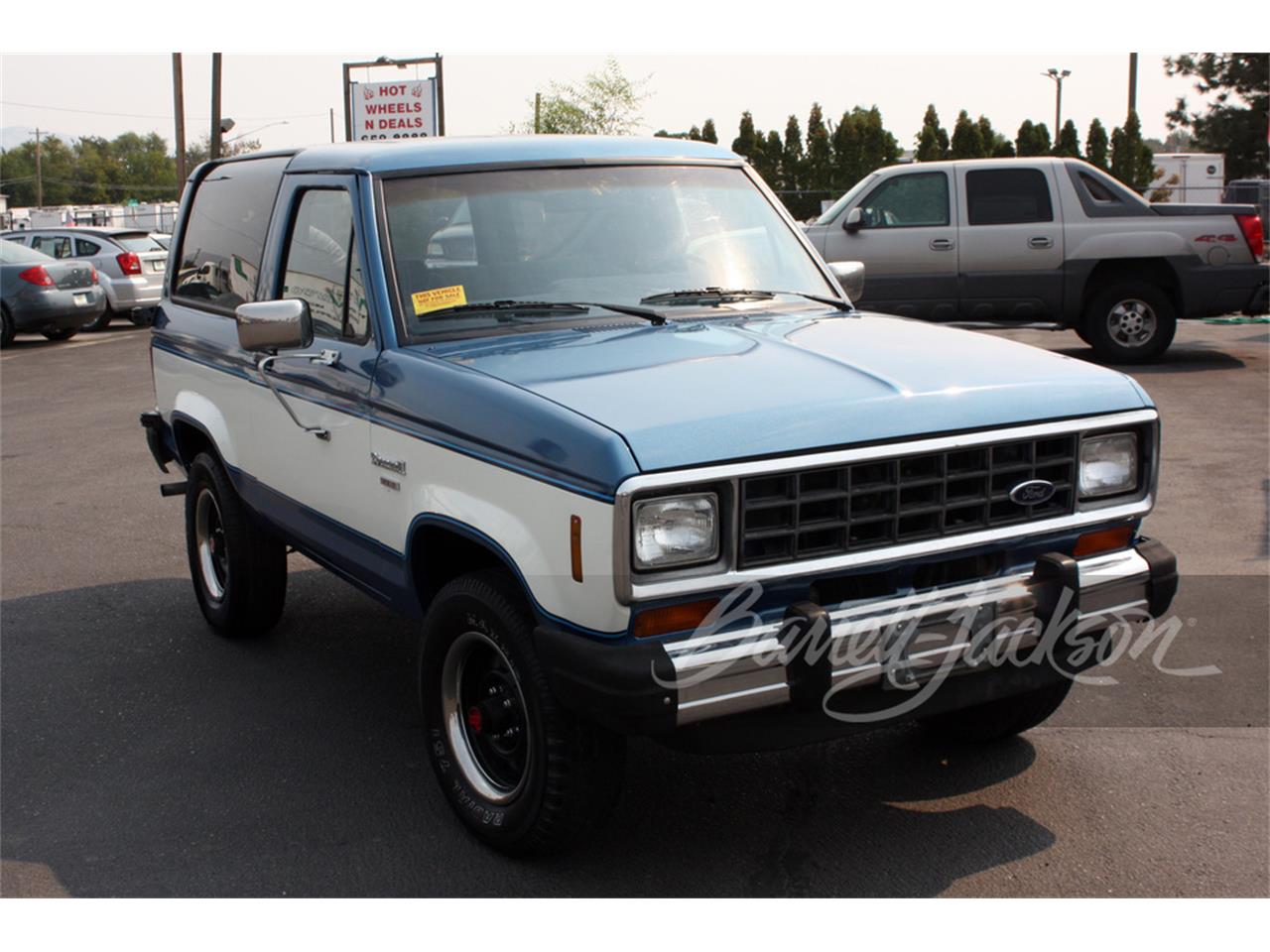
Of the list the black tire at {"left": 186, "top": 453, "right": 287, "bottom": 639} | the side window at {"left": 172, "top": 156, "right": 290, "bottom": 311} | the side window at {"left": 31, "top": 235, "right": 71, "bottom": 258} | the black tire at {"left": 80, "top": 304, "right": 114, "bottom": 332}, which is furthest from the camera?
the black tire at {"left": 80, "top": 304, "right": 114, "bottom": 332}

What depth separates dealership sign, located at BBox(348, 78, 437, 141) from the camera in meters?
35.1

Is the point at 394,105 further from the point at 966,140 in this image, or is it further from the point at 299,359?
the point at 299,359

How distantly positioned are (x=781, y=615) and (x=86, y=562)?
533 cm

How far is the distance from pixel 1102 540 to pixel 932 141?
3778cm

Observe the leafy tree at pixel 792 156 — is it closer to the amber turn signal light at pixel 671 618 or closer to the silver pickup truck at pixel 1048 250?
the silver pickup truck at pixel 1048 250

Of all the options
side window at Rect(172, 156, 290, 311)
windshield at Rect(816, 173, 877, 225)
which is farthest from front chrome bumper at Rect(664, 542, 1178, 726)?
windshield at Rect(816, 173, 877, 225)

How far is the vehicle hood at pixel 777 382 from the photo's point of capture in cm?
340

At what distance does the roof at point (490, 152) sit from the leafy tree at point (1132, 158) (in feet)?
114

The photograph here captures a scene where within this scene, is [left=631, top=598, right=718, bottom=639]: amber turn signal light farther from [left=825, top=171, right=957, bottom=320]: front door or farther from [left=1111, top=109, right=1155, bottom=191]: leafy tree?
[left=1111, top=109, right=1155, bottom=191]: leafy tree

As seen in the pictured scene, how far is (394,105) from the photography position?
117ft

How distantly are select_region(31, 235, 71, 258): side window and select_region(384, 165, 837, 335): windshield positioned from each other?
19475 mm

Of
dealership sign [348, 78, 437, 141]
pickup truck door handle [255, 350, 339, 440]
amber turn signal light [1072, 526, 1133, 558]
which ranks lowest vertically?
amber turn signal light [1072, 526, 1133, 558]

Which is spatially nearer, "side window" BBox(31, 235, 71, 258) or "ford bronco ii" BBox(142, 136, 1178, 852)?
"ford bronco ii" BBox(142, 136, 1178, 852)

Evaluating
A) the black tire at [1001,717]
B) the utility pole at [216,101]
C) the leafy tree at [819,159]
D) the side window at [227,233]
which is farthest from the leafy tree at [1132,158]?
the black tire at [1001,717]
